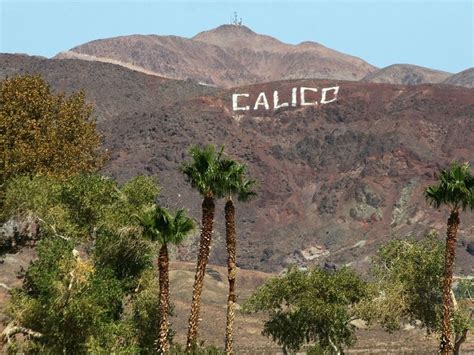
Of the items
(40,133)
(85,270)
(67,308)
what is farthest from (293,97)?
(67,308)

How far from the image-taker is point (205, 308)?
10469cm

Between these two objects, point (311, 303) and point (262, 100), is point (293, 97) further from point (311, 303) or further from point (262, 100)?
point (311, 303)

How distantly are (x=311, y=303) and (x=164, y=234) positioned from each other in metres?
16.6

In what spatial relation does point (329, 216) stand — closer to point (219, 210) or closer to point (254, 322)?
point (219, 210)

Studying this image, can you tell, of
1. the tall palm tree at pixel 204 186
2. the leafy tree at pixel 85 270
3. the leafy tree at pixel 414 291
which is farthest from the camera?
the leafy tree at pixel 414 291

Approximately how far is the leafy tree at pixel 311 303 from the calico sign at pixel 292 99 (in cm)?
14185

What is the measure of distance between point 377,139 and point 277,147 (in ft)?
68.5

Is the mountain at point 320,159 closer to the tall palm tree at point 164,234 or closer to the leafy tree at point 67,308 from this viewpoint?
the leafy tree at point 67,308

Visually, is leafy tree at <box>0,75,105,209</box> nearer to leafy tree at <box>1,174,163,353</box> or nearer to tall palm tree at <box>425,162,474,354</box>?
leafy tree at <box>1,174,163,353</box>

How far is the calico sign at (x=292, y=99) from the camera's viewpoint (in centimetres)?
19425

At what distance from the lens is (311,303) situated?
164ft

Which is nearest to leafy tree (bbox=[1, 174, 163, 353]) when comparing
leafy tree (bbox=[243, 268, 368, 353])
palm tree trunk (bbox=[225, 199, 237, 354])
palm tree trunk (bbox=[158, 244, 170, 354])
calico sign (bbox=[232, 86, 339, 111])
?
palm tree trunk (bbox=[158, 244, 170, 354])

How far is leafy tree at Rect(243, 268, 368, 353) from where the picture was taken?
165 feet

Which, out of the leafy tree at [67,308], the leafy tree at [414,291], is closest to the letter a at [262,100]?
the leafy tree at [414,291]
